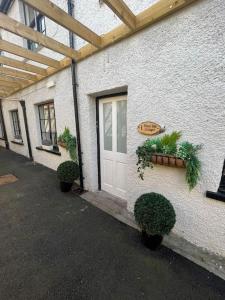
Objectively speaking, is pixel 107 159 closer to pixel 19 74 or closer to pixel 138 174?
pixel 138 174

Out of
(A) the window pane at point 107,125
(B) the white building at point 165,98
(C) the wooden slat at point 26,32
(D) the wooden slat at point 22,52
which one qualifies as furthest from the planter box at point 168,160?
(D) the wooden slat at point 22,52

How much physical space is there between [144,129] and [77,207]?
2.03 m

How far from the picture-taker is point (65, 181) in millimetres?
3344

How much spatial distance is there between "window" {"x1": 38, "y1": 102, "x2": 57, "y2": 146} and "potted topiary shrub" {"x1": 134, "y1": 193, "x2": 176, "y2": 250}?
3.71 meters

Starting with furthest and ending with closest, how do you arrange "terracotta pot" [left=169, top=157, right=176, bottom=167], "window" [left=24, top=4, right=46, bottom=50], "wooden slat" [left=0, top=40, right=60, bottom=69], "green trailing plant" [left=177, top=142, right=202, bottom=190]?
"window" [left=24, top=4, right=46, bottom=50]
"wooden slat" [left=0, top=40, right=60, bottom=69]
"terracotta pot" [left=169, top=157, right=176, bottom=167]
"green trailing plant" [left=177, top=142, right=202, bottom=190]

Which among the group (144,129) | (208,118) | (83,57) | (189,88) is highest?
(83,57)

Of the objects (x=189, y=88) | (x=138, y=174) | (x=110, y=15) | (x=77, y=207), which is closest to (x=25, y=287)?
(x=77, y=207)

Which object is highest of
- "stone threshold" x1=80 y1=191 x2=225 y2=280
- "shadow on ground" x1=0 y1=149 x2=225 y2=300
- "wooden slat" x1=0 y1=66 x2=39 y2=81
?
"wooden slat" x1=0 y1=66 x2=39 y2=81

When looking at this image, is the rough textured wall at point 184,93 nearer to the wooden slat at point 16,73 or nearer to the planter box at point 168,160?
the planter box at point 168,160

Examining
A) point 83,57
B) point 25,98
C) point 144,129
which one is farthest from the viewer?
point 25,98

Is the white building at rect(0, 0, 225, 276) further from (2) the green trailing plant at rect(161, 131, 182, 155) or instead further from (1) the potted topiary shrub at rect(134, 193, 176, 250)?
(1) the potted topiary shrub at rect(134, 193, 176, 250)

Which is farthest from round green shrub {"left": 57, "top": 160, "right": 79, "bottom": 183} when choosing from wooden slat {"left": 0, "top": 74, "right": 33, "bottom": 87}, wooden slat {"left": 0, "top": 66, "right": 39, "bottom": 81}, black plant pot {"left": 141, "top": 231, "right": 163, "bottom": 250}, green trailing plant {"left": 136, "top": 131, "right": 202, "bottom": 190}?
wooden slat {"left": 0, "top": 74, "right": 33, "bottom": 87}

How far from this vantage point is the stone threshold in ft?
5.74

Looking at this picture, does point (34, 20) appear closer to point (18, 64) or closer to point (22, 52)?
point (18, 64)
